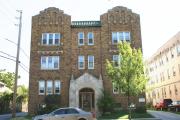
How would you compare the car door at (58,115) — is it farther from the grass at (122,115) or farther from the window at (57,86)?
the window at (57,86)

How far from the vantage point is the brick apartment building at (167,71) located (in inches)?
1860

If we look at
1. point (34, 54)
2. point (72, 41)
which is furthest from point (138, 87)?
point (34, 54)

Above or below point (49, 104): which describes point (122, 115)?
below

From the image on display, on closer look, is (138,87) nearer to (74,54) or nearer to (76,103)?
(76,103)

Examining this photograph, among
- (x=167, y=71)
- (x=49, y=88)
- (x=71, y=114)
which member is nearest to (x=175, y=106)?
(x=167, y=71)

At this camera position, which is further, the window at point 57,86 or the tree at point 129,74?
the window at point 57,86

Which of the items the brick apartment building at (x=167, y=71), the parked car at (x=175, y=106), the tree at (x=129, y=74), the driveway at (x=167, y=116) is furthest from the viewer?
the brick apartment building at (x=167, y=71)

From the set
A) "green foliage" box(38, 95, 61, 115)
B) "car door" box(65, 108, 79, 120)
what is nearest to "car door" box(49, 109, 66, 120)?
"car door" box(65, 108, 79, 120)

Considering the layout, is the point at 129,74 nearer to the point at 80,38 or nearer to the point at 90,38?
the point at 90,38

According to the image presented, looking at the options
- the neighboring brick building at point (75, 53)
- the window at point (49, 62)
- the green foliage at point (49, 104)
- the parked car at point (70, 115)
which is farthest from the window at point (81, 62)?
the parked car at point (70, 115)

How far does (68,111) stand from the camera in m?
21.0

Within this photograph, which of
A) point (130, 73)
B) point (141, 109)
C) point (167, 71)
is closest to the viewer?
point (130, 73)

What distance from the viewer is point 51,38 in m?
36.6

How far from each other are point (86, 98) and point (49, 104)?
16.5 ft
